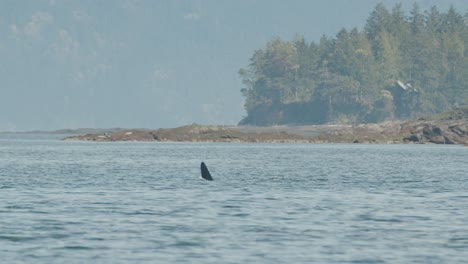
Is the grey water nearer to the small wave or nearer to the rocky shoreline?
the small wave

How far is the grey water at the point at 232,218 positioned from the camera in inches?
1129

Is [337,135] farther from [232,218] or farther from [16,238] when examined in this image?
[16,238]

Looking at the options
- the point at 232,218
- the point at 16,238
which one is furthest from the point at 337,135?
the point at 16,238

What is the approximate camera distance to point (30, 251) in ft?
94.5

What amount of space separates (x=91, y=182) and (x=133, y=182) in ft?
7.18

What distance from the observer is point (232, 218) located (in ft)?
121

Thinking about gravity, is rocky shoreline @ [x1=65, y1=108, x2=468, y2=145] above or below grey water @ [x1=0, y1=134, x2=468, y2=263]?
above

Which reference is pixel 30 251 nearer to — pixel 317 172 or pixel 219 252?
pixel 219 252

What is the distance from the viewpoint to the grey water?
28688mm

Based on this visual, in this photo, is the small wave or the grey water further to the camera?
the small wave

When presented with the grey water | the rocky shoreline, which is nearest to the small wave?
the grey water

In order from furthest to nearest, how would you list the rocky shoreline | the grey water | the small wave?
1. the rocky shoreline
2. the small wave
3. the grey water

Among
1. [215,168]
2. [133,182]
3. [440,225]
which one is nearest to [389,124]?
[215,168]

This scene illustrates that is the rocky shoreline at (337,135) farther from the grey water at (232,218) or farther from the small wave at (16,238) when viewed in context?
the small wave at (16,238)
